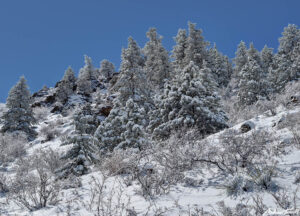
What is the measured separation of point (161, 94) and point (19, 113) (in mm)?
20315

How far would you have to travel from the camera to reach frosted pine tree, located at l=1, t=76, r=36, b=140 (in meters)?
27.6

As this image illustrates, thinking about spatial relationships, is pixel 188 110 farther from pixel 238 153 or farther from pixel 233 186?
pixel 233 186

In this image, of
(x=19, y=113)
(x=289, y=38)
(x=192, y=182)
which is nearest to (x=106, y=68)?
(x=19, y=113)

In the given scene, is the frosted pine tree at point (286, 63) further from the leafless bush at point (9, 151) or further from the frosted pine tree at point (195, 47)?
the leafless bush at point (9, 151)

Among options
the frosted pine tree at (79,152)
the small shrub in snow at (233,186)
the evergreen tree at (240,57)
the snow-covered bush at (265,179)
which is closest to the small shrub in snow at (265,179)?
the snow-covered bush at (265,179)

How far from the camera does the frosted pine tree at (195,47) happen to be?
3275 centimetres

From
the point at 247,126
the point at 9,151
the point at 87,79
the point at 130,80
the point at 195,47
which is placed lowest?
the point at 247,126

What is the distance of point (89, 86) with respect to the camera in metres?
50.9

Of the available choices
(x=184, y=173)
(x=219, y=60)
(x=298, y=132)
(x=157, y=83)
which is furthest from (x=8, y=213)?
(x=219, y=60)

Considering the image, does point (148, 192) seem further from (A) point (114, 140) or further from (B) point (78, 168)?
(A) point (114, 140)

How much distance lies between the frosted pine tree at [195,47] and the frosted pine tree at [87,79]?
25917 mm

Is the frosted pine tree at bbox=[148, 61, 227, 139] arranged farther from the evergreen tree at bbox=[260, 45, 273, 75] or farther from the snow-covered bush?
the evergreen tree at bbox=[260, 45, 273, 75]

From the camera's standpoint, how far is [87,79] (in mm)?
56906

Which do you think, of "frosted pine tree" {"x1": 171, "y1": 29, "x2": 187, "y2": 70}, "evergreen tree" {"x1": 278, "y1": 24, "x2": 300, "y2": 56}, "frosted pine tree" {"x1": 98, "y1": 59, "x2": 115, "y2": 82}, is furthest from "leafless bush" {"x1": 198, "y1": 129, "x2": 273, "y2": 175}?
"frosted pine tree" {"x1": 98, "y1": 59, "x2": 115, "y2": 82}
